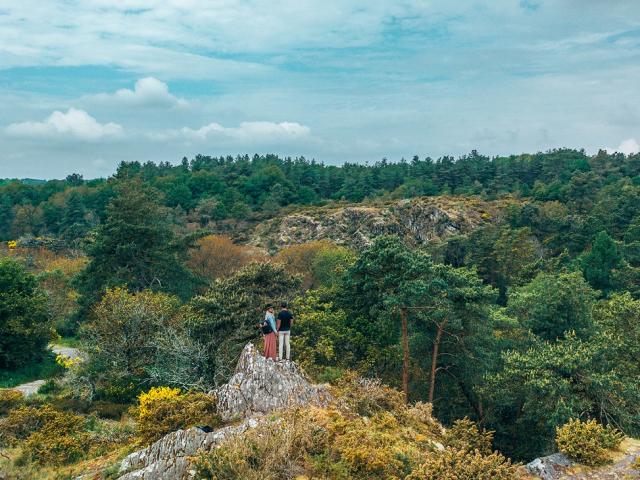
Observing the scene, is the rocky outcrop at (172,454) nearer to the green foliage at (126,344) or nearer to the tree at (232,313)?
the tree at (232,313)

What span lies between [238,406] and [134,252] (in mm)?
25139

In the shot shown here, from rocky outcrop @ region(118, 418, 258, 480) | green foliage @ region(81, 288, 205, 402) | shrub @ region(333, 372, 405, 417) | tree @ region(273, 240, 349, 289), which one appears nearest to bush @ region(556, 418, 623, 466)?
Answer: shrub @ region(333, 372, 405, 417)

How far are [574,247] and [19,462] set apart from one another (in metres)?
52.6

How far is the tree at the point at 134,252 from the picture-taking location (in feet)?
108

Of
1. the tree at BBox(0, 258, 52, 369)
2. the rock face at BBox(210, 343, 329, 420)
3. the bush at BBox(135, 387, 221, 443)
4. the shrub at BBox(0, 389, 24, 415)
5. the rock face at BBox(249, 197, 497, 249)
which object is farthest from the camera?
the rock face at BBox(249, 197, 497, 249)

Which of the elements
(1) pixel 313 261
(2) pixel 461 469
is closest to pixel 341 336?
(2) pixel 461 469

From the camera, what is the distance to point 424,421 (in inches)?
486

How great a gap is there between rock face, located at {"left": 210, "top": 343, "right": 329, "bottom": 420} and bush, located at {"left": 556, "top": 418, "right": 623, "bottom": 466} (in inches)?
226

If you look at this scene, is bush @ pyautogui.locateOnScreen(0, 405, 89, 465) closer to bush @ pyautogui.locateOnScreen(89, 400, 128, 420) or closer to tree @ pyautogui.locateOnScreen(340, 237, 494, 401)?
bush @ pyautogui.locateOnScreen(89, 400, 128, 420)

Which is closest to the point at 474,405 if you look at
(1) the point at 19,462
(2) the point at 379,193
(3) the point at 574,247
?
(1) the point at 19,462

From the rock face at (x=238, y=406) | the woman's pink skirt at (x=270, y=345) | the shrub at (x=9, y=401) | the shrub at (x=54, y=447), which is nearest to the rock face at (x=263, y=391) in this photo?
the rock face at (x=238, y=406)

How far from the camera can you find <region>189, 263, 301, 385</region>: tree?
2027 cm

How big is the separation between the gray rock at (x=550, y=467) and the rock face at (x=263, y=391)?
5.12m

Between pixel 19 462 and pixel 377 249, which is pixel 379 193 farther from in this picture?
pixel 19 462
